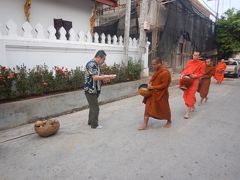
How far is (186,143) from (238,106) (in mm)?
3951

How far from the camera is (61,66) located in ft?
21.1

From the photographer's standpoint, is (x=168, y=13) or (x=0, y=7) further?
(x=168, y=13)

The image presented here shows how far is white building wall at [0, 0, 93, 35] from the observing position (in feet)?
23.5

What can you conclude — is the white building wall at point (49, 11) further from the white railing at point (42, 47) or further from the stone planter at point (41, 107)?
the stone planter at point (41, 107)

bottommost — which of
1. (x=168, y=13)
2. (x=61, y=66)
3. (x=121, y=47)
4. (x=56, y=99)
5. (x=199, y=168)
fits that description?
(x=199, y=168)

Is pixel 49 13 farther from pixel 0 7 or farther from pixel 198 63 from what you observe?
pixel 198 63

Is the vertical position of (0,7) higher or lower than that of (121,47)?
higher

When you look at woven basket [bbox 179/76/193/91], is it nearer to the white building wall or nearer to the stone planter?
the stone planter

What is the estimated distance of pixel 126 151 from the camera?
3.52m

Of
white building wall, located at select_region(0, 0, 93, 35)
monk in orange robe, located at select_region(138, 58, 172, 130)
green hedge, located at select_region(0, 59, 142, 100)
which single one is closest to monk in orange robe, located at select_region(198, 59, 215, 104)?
monk in orange robe, located at select_region(138, 58, 172, 130)

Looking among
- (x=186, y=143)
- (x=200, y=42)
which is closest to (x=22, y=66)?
(x=186, y=143)

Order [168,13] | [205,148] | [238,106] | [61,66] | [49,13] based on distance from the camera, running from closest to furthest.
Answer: [205,148] < [61,66] < [238,106] < [49,13] < [168,13]

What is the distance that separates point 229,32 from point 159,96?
61.4ft

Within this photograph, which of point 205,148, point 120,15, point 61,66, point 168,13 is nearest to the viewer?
point 205,148
